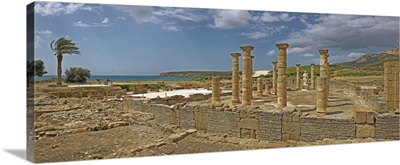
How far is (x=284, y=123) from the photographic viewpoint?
39.0 feet

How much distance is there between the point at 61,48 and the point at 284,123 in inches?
267

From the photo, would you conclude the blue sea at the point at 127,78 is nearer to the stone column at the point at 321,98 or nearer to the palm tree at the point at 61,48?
the palm tree at the point at 61,48

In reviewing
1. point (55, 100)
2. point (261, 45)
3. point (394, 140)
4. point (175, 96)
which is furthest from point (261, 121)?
point (175, 96)

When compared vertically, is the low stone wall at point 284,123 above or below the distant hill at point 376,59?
below

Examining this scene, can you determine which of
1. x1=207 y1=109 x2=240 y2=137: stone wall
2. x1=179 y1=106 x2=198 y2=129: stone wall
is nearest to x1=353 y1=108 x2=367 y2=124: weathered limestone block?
x1=207 y1=109 x2=240 y2=137: stone wall

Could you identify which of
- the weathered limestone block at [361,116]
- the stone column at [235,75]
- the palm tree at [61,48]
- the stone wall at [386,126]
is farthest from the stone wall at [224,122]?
the palm tree at [61,48]

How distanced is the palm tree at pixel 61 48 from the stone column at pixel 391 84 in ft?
32.7

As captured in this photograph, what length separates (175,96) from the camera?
1973cm

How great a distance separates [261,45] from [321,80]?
239cm

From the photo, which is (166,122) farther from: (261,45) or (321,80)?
(321,80)

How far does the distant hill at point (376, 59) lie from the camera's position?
13539 millimetres

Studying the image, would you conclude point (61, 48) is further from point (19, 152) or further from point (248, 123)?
point (248, 123)

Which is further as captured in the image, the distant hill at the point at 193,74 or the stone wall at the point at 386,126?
the distant hill at the point at 193,74

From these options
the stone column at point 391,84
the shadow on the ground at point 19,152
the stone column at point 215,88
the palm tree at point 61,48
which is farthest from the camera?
the stone column at point 215,88
